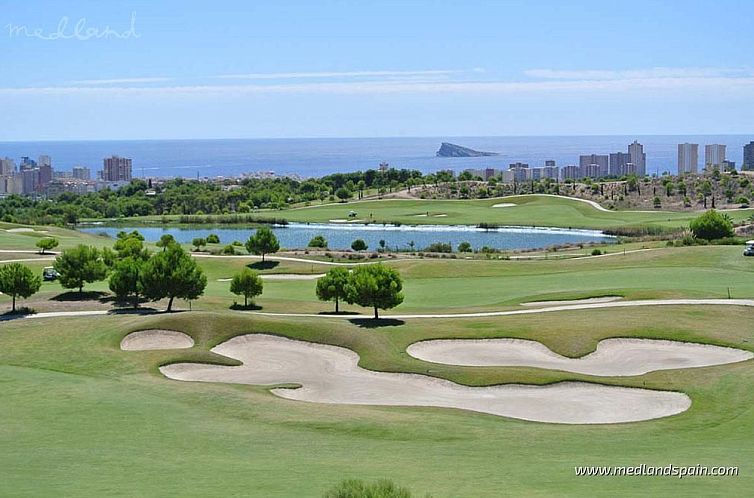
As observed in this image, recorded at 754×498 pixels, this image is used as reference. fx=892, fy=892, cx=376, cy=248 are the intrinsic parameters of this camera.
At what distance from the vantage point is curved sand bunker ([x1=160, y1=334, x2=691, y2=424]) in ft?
98.6

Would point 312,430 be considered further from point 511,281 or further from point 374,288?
point 511,281

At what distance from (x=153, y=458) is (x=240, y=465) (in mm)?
2404

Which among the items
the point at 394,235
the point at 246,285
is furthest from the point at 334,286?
the point at 394,235

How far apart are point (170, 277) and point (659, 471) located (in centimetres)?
3078

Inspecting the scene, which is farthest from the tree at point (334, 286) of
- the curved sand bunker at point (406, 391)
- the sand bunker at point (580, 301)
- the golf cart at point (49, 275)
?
the golf cart at point (49, 275)

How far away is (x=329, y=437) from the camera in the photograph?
26.0 metres

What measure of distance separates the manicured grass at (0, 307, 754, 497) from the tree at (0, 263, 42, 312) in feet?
18.3

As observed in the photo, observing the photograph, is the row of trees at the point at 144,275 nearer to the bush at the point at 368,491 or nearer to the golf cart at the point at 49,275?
the golf cart at the point at 49,275

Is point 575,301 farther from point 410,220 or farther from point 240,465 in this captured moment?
point 410,220

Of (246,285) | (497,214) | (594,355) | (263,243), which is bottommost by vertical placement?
(594,355)

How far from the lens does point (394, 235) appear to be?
11244 centimetres

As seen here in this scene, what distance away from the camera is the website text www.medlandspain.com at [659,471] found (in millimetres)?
20766

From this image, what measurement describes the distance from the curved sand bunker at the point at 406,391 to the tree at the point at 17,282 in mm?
13986

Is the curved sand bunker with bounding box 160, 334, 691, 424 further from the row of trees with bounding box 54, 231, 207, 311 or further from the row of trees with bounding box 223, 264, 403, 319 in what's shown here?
the row of trees with bounding box 54, 231, 207, 311
